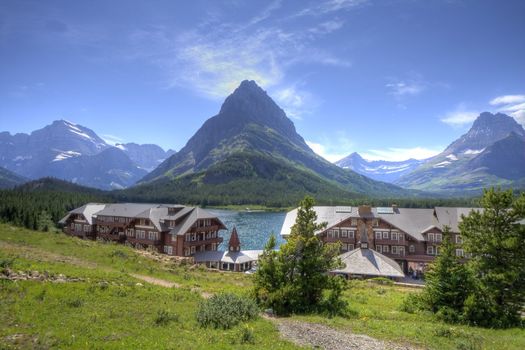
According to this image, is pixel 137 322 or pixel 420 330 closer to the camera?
pixel 137 322

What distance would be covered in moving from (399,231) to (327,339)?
6285 cm

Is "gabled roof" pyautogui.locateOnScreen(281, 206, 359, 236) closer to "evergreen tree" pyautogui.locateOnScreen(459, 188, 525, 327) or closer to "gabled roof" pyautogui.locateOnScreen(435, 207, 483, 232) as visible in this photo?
"gabled roof" pyautogui.locateOnScreen(435, 207, 483, 232)

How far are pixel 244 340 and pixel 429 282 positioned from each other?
19823 millimetres

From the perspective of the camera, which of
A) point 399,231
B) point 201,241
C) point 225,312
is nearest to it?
point 225,312

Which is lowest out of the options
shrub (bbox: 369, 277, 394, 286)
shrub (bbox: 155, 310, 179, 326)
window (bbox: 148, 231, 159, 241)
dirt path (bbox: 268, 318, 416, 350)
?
shrub (bbox: 369, 277, 394, 286)

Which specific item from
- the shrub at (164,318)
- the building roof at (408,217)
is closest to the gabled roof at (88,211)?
the building roof at (408,217)

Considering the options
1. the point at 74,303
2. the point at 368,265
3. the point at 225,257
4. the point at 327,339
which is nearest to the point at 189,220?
the point at 225,257

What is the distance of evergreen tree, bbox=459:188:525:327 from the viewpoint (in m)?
29.0

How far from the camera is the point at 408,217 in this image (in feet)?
274

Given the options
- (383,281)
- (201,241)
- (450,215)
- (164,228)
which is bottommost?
(383,281)

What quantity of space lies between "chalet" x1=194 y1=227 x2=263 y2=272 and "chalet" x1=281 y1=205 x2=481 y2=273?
32.8 feet

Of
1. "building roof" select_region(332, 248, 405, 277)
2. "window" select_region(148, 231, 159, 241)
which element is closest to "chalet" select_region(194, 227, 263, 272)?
"window" select_region(148, 231, 159, 241)

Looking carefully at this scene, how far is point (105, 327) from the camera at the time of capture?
800 inches

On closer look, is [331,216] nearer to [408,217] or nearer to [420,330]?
[408,217]
